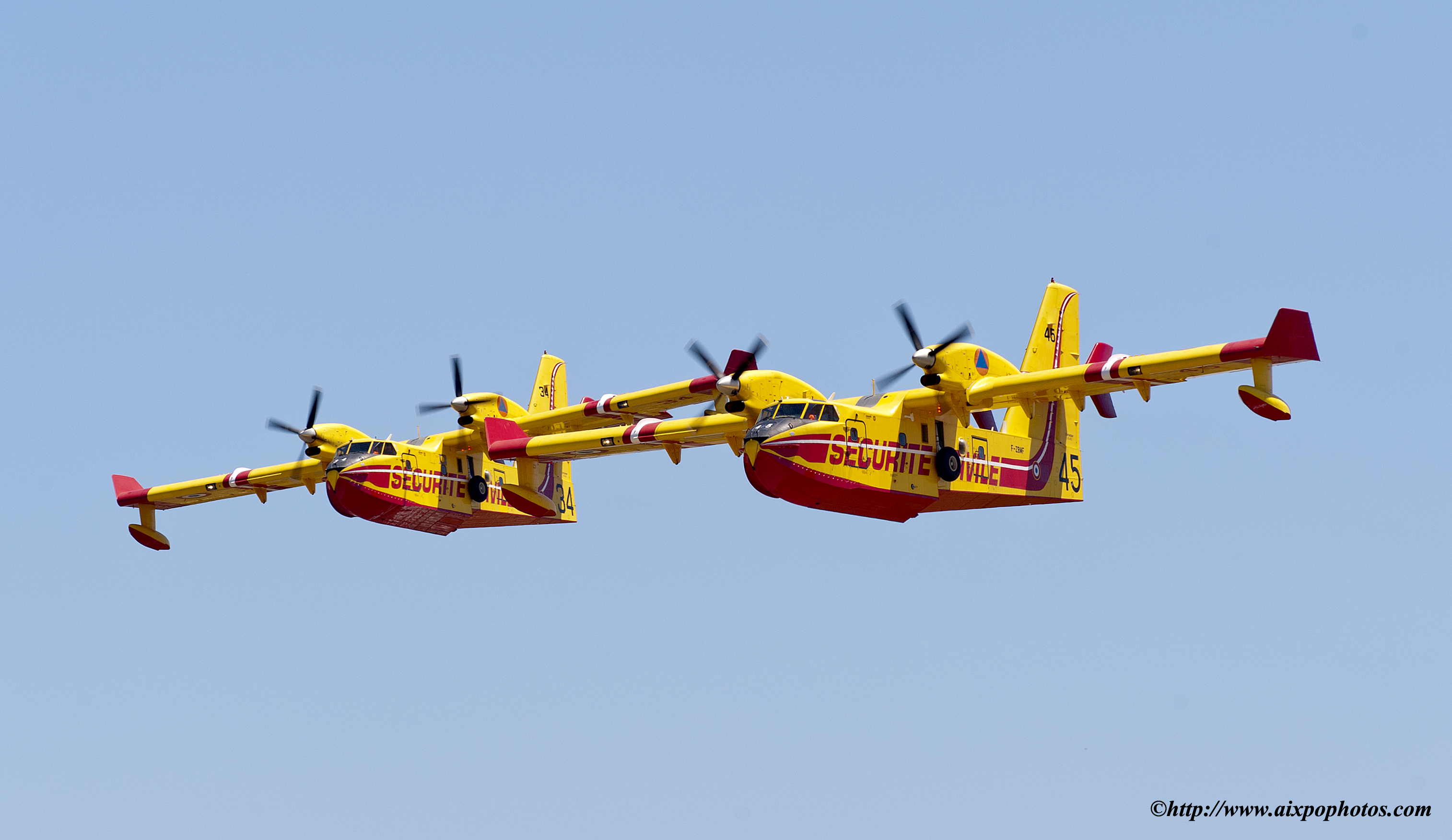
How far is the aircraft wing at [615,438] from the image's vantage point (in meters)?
44.7

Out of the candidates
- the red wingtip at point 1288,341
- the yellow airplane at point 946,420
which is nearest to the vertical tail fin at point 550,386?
the yellow airplane at point 946,420

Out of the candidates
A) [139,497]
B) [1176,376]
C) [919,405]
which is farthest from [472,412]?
[1176,376]

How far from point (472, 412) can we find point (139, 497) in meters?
12.3

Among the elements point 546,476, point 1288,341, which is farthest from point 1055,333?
point 546,476

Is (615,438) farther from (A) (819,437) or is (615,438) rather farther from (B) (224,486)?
(B) (224,486)

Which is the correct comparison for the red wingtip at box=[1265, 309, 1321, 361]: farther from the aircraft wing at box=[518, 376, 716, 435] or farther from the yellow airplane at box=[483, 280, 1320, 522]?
the aircraft wing at box=[518, 376, 716, 435]

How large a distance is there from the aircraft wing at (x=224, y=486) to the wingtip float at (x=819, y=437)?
0.24ft

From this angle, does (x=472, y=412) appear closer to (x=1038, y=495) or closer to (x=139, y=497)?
(x=139, y=497)

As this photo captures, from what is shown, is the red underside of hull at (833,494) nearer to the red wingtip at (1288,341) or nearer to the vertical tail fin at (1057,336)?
the vertical tail fin at (1057,336)

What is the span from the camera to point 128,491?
58562 mm

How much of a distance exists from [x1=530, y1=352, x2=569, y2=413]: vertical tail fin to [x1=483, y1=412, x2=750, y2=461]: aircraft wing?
18.5 feet

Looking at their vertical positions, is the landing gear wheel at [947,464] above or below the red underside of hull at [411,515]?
below

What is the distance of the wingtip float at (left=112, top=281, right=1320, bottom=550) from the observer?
131 feet

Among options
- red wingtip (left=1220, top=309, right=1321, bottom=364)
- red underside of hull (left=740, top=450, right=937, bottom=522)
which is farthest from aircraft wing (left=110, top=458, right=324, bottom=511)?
red wingtip (left=1220, top=309, right=1321, bottom=364)
